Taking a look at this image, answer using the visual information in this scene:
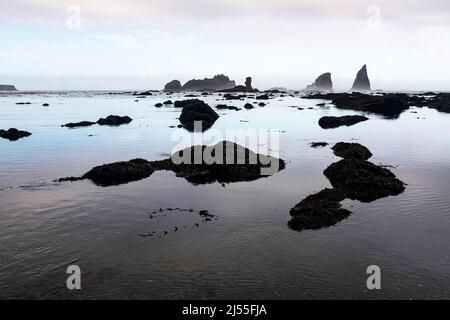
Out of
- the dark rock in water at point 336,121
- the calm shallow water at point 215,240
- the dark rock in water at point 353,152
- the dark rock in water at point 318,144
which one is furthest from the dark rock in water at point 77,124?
the dark rock in water at point 353,152

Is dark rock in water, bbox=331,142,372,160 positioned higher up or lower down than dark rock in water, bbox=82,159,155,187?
higher up

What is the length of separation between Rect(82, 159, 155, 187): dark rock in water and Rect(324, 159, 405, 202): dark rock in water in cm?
1562

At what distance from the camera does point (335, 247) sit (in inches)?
739

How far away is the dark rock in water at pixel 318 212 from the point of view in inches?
848

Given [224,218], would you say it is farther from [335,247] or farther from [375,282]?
[375,282]

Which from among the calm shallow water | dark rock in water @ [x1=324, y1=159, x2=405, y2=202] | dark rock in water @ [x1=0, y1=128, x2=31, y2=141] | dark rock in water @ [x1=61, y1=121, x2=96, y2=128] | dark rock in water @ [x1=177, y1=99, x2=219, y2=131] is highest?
dark rock in water @ [x1=177, y1=99, x2=219, y2=131]

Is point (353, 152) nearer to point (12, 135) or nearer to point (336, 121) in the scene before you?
point (336, 121)

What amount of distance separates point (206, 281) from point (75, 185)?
17923 millimetres

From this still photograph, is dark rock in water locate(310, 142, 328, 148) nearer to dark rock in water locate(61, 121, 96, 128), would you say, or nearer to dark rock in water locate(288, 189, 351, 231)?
dark rock in water locate(288, 189, 351, 231)

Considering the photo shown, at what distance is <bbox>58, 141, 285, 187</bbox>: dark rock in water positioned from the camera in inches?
1265

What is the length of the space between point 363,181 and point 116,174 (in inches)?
759

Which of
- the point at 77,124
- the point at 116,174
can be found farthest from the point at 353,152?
the point at 77,124

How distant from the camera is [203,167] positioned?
3516 cm

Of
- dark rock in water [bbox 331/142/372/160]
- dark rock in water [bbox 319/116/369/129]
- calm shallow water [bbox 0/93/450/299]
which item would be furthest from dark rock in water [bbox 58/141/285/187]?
dark rock in water [bbox 319/116/369/129]
